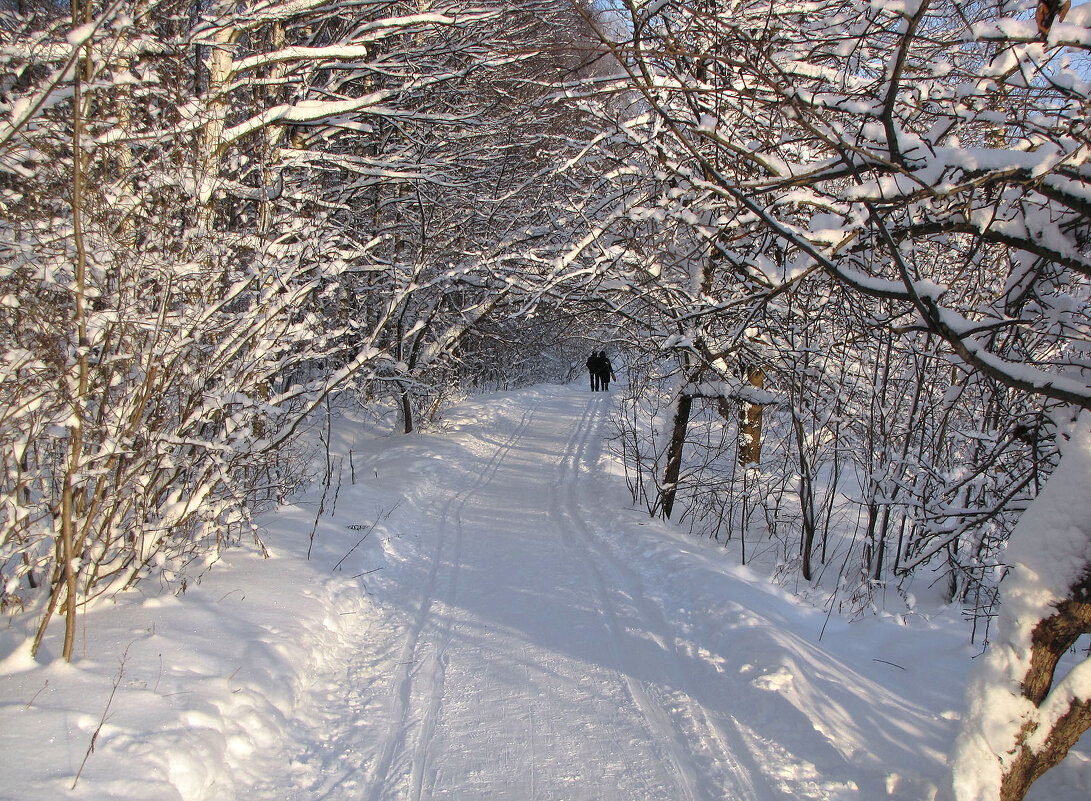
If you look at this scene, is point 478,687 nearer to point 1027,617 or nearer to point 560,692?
point 560,692

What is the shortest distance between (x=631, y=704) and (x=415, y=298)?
1219 centimetres

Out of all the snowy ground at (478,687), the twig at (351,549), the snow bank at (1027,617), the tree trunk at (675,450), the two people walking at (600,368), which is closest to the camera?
the snow bank at (1027,617)

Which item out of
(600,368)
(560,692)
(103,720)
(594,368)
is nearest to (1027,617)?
(560,692)

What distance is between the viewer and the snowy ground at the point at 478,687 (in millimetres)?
3160

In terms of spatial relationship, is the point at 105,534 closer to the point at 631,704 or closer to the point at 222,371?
the point at 222,371

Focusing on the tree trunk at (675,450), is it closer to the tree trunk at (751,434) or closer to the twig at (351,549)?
the tree trunk at (751,434)

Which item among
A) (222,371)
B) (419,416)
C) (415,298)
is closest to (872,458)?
(222,371)

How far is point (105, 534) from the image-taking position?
4031 mm

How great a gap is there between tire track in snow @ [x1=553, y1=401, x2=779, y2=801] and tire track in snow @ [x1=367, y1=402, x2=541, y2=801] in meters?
1.33

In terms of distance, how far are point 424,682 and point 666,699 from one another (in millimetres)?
1642

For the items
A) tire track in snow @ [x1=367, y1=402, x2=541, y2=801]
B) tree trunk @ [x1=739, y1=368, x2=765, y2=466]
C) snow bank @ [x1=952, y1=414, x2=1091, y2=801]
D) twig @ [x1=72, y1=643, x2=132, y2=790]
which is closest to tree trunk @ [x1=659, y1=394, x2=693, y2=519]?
tree trunk @ [x1=739, y1=368, x2=765, y2=466]

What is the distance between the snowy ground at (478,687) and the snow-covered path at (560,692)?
0.02 m

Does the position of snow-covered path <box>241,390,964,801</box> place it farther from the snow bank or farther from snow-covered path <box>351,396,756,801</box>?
the snow bank

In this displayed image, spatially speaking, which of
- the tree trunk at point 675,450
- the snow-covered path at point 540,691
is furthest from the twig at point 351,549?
the tree trunk at point 675,450
